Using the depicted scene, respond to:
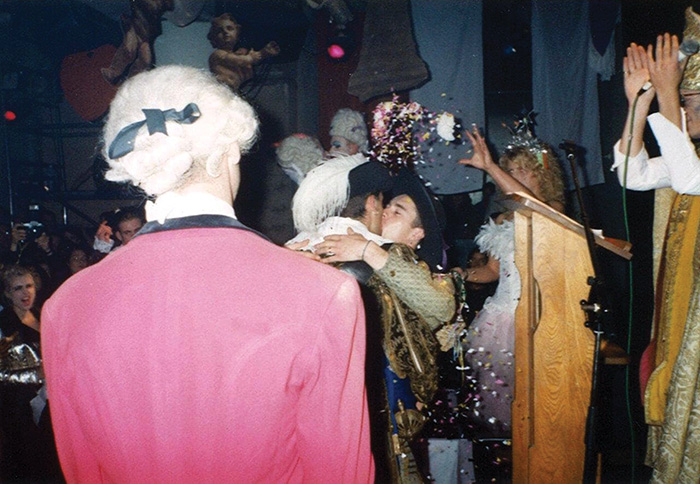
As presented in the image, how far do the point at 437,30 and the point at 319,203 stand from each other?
4.05 m

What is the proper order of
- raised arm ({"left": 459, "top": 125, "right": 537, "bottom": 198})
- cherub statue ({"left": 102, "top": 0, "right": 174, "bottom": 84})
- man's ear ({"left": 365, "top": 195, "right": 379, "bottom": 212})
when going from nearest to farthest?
1. man's ear ({"left": 365, "top": 195, "right": 379, "bottom": 212})
2. raised arm ({"left": 459, "top": 125, "right": 537, "bottom": 198})
3. cherub statue ({"left": 102, "top": 0, "right": 174, "bottom": 84})

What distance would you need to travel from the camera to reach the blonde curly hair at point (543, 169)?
148 inches

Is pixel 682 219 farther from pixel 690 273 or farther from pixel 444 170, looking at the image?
pixel 444 170

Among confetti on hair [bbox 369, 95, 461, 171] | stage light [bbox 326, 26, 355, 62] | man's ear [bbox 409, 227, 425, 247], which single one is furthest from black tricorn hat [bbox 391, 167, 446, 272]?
stage light [bbox 326, 26, 355, 62]

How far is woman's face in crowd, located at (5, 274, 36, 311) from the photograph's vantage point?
3.68 m

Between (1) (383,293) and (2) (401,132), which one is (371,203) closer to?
(1) (383,293)

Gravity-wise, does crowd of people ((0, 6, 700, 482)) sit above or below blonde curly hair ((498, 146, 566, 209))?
below

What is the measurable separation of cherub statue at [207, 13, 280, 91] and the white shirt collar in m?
5.22

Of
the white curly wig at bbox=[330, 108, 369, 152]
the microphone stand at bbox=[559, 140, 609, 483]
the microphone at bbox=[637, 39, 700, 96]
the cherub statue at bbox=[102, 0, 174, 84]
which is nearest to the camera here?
the microphone stand at bbox=[559, 140, 609, 483]

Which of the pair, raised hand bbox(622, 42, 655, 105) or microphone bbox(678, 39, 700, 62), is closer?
microphone bbox(678, 39, 700, 62)

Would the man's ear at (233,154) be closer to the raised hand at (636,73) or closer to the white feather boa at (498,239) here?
the raised hand at (636,73)

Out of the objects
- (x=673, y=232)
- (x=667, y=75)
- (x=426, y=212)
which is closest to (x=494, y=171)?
(x=426, y=212)

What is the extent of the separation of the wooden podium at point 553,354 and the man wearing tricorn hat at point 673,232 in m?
0.62

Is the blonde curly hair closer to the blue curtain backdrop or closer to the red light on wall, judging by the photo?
the blue curtain backdrop
